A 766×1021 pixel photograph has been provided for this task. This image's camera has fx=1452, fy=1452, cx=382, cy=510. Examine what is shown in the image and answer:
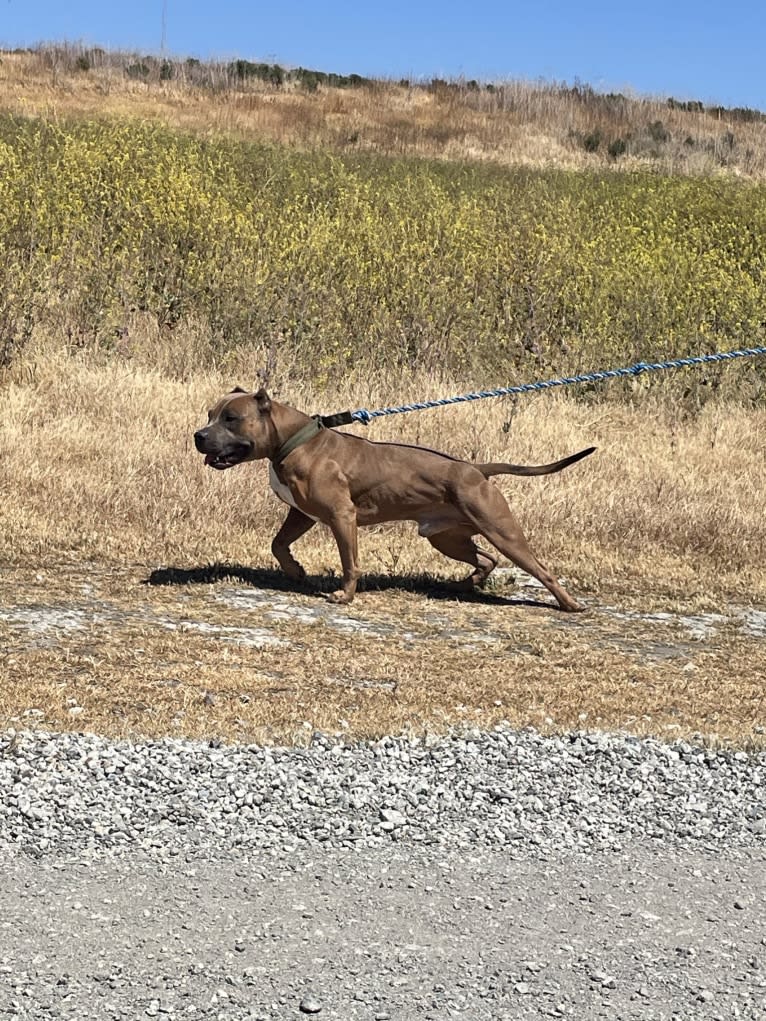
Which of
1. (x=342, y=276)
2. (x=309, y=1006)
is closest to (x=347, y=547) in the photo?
(x=309, y=1006)

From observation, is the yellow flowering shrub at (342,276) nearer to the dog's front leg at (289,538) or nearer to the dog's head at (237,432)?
the dog's front leg at (289,538)

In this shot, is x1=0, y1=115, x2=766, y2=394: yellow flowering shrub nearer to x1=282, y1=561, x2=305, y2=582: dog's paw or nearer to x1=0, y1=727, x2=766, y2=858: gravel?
x1=282, y1=561, x2=305, y2=582: dog's paw

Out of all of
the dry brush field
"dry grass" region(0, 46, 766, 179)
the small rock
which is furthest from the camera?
"dry grass" region(0, 46, 766, 179)

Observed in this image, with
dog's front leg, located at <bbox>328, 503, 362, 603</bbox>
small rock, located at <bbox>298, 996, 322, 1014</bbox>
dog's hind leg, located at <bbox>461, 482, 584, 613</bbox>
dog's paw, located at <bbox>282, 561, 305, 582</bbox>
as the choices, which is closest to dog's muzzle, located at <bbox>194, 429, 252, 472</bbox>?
dog's front leg, located at <bbox>328, 503, 362, 603</bbox>

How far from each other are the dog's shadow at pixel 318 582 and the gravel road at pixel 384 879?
3.21 metres

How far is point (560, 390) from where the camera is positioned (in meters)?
14.3

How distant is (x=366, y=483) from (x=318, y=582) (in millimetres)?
925

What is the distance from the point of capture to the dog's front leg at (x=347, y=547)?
798cm

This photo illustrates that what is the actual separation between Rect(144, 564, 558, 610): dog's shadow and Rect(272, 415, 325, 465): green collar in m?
0.91

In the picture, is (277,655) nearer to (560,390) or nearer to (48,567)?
(48,567)

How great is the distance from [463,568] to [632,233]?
14.3 m

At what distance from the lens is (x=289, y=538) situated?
8.48 meters

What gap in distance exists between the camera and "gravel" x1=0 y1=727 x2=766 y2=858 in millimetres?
4449

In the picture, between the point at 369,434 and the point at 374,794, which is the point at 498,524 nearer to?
the point at 374,794
